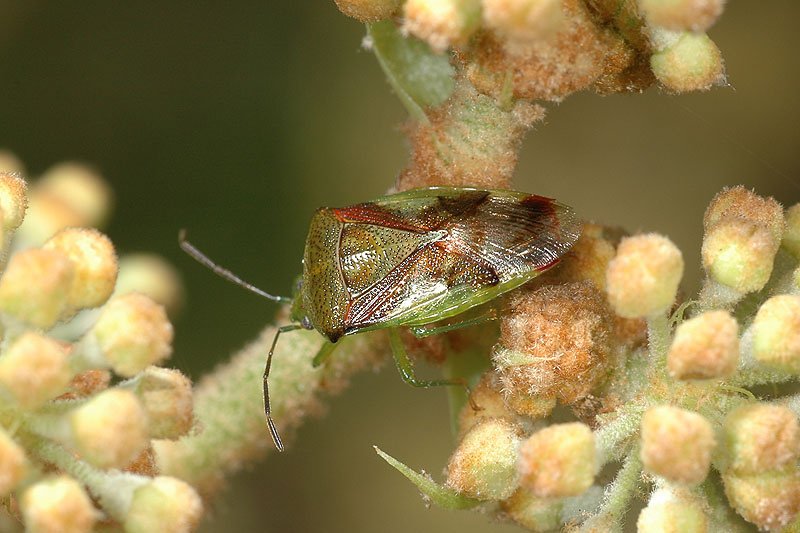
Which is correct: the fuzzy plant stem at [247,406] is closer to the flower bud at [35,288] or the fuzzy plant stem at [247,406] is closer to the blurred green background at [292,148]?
the blurred green background at [292,148]

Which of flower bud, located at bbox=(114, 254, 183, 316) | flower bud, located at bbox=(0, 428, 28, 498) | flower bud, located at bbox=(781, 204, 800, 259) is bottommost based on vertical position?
flower bud, located at bbox=(114, 254, 183, 316)

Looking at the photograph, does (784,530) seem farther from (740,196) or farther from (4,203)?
(4,203)

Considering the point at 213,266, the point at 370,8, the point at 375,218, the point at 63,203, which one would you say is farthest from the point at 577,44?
the point at 213,266

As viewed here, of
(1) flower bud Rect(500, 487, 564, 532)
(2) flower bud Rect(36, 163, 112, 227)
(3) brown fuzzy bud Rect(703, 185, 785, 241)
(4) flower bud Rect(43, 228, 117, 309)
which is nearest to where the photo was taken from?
(4) flower bud Rect(43, 228, 117, 309)

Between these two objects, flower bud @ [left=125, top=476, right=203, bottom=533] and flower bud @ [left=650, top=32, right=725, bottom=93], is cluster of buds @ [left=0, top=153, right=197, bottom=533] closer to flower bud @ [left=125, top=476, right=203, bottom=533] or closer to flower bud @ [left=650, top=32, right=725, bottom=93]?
flower bud @ [left=125, top=476, right=203, bottom=533]

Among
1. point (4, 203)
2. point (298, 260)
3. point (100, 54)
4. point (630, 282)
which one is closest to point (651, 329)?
point (630, 282)

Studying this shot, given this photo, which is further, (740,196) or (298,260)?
(298,260)

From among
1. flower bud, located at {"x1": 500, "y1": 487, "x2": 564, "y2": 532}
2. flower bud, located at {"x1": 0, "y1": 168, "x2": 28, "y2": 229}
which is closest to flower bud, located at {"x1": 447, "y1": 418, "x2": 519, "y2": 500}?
flower bud, located at {"x1": 500, "y1": 487, "x2": 564, "y2": 532}

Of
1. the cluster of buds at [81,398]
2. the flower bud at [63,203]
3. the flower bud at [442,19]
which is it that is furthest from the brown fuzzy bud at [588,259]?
the flower bud at [63,203]
